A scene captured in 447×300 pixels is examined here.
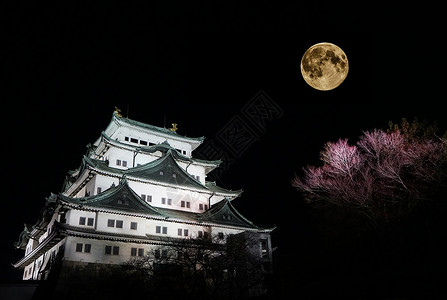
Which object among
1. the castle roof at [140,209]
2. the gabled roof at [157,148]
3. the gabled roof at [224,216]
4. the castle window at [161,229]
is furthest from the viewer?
the gabled roof at [157,148]

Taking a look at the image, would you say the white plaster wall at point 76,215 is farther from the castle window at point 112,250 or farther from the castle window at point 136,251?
the castle window at point 136,251

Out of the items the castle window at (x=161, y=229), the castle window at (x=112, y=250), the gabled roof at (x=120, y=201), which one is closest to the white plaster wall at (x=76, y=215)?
A: the gabled roof at (x=120, y=201)

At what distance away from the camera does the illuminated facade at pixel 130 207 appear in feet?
85.5

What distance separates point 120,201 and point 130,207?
952 millimetres

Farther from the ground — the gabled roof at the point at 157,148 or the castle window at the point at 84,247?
the gabled roof at the point at 157,148

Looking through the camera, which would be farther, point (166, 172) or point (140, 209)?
point (166, 172)

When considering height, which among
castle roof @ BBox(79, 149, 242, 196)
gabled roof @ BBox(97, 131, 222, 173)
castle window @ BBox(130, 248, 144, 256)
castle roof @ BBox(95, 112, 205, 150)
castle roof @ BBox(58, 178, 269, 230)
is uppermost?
castle roof @ BBox(95, 112, 205, 150)

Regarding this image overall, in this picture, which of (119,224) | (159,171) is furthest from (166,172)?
(119,224)

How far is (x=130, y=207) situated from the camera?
2795 cm

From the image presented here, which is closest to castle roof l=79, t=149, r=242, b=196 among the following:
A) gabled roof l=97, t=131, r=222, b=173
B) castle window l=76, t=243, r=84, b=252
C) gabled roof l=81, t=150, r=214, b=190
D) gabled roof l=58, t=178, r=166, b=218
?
gabled roof l=81, t=150, r=214, b=190

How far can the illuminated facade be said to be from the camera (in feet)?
85.5

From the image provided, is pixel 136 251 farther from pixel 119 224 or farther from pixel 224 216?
pixel 224 216

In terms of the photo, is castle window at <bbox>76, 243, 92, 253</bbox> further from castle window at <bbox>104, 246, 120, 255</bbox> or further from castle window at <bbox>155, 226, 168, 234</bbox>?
castle window at <bbox>155, 226, 168, 234</bbox>

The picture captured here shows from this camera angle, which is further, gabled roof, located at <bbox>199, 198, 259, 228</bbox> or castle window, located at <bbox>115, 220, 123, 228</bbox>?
gabled roof, located at <bbox>199, 198, 259, 228</bbox>
